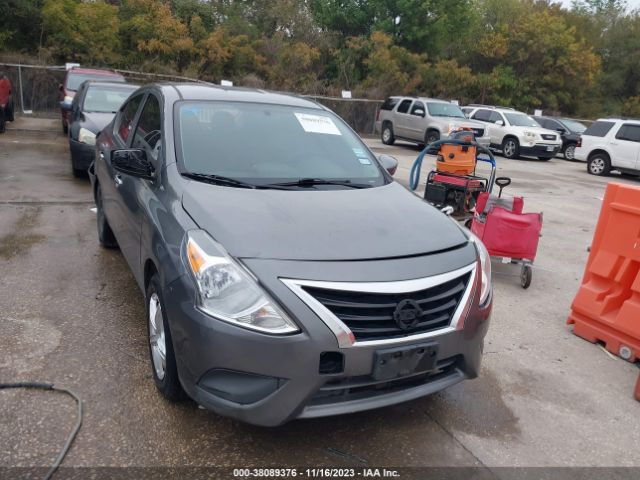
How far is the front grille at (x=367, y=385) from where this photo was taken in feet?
8.45

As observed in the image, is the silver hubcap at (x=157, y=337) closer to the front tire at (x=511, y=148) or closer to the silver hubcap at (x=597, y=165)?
the silver hubcap at (x=597, y=165)

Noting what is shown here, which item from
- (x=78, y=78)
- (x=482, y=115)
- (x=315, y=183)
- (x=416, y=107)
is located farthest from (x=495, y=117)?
(x=315, y=183)

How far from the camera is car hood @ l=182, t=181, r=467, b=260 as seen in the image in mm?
2695

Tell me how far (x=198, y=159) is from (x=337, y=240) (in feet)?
4.11

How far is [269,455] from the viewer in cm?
279

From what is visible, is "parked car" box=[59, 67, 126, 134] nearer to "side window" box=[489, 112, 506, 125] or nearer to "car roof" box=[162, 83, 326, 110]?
"car roof" box=[162, 83, 326, 110]

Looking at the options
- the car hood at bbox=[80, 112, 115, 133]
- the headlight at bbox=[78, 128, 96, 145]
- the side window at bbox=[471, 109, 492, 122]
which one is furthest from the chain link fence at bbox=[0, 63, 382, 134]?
the headlight at bbox=[78, 128, 96, 145]

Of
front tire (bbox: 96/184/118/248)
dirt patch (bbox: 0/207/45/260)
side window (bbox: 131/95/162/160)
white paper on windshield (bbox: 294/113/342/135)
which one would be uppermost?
white paper on windshield (bbox: 294/113/342/135)

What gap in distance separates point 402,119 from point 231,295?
19.0m

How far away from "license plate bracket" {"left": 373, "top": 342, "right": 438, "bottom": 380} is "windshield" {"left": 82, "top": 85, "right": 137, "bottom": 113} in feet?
27.6

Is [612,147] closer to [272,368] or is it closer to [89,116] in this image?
[89,116]

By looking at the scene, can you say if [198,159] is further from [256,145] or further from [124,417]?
[124,417]

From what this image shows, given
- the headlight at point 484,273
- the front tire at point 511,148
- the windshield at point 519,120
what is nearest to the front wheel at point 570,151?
the windshield at point 519,120

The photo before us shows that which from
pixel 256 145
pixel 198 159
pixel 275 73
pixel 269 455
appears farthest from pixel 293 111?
pixel 275 73
